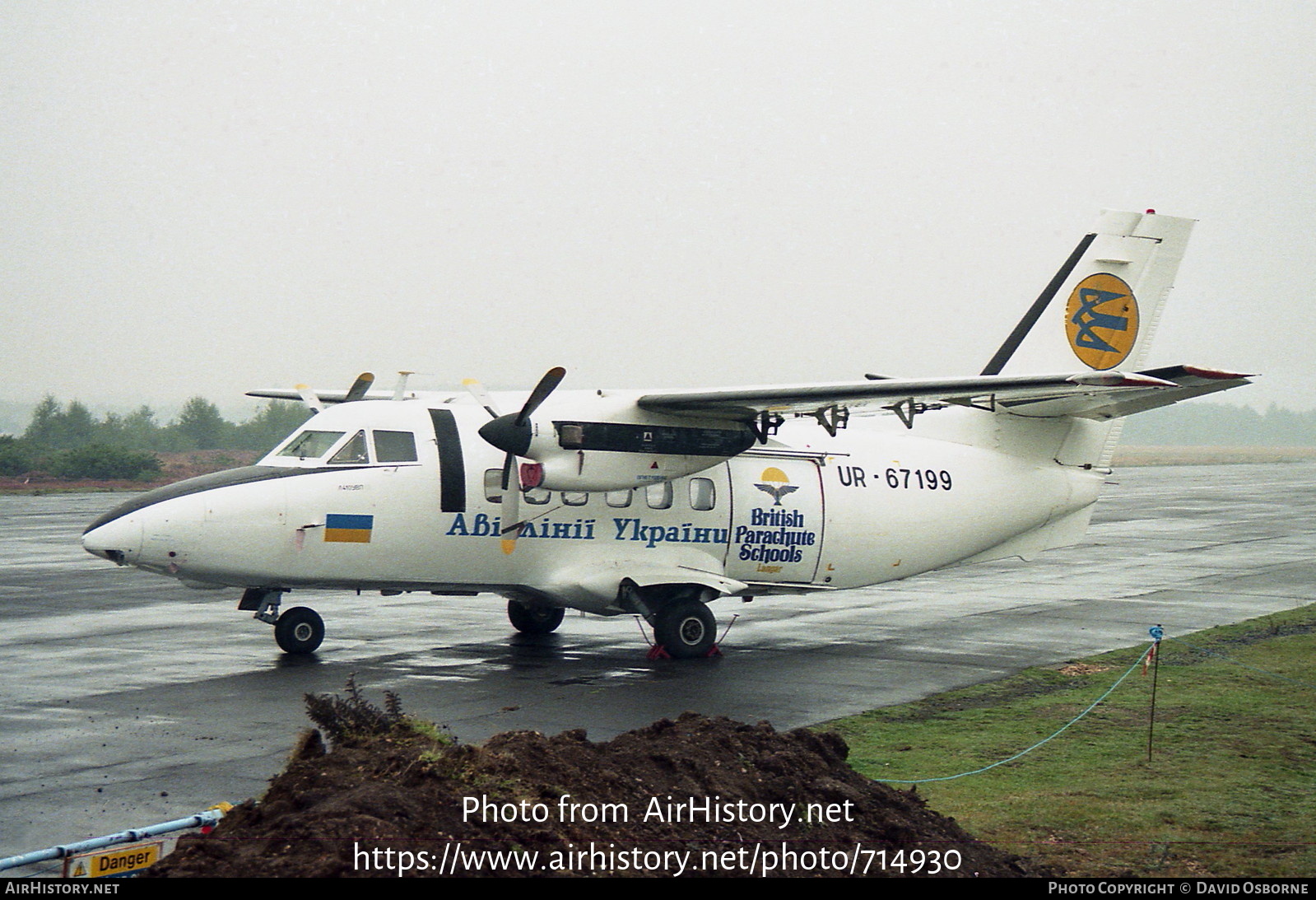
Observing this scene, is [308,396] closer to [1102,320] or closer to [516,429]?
[516,429]

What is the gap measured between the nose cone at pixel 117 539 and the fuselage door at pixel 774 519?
24.7ft

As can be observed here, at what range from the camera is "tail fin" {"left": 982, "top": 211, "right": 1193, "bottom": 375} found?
18531 millimetres

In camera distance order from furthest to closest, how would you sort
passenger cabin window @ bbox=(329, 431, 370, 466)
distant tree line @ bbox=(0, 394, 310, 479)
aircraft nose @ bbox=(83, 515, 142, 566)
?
distant tree line @ bbox=(0, 394, 310, 479) → passenger cabin window @ bbox=(329, 431, 370, 466) → aircraft nose @ bbox=(83, 515, 142, 566)

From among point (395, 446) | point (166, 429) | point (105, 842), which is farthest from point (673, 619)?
point (166, 429)

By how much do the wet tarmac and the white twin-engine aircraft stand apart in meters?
1.05

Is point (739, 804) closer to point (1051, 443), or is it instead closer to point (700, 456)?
point (700, 456)

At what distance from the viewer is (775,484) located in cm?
1711

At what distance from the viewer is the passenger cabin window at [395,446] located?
15.2m

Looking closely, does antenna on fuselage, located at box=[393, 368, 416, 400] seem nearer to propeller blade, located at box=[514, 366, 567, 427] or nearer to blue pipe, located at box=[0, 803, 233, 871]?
propeller blade, located at box=[514, 366, 567, 427]

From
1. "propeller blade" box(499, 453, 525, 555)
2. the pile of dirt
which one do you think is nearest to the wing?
"propeller blade" box(499, 453, 525, 555)

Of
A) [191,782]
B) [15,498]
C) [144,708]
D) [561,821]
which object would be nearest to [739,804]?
[561,821]

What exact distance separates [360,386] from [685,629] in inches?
224

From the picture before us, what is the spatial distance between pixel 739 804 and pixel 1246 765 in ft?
18.6

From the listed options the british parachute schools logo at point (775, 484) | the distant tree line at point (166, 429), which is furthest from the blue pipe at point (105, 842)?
the distant tree line at point (166, 429)
